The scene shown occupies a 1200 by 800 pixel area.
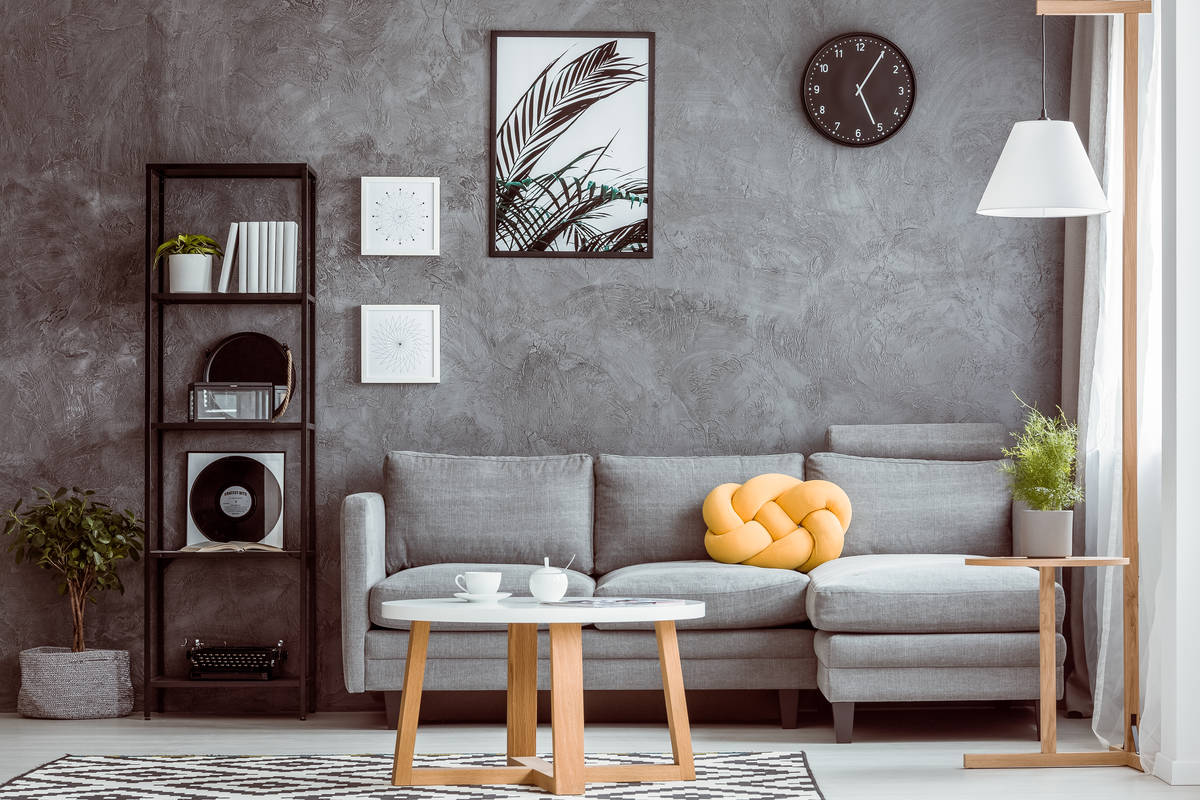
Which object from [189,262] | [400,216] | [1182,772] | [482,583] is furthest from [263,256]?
[1182,772]

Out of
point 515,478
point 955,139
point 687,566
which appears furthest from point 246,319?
point 955,139

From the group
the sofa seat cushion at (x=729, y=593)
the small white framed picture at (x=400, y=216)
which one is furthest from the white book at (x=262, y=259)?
the sofa seat cushion at (x=729, y=593)

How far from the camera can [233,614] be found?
458cm

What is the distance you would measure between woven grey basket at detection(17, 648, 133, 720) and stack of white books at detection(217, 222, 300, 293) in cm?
133

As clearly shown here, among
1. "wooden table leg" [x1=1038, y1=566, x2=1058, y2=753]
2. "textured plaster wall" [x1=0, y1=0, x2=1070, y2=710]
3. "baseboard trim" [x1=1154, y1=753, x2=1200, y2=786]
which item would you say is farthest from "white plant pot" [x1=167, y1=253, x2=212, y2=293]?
"baseboard trim" [x1=1154, y1=753, x2=1200, y2=786]

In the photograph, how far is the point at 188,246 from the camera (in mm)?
4445

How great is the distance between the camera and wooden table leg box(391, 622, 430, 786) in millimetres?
2994

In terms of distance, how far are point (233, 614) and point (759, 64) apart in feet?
8.98

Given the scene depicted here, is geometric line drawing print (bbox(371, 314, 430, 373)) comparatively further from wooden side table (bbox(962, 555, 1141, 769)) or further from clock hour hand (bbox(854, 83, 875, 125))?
wooden side table (bbox(962, 555, 1141, 769))

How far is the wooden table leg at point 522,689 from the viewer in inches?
124

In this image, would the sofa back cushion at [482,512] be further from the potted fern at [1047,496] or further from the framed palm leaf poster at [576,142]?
the potted fern at [1047,496]

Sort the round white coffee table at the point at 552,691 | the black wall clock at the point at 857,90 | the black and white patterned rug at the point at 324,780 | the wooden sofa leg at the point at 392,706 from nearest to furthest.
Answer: the round white coffee table at the point at 552,691
the black and white patterned rug at the point at 324,780
the wooden sofa leg at the point at 392,706
the black wall clock at the point at 857,90

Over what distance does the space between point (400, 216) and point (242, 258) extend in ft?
1.90

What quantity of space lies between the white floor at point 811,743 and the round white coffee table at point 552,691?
0.46 meters
